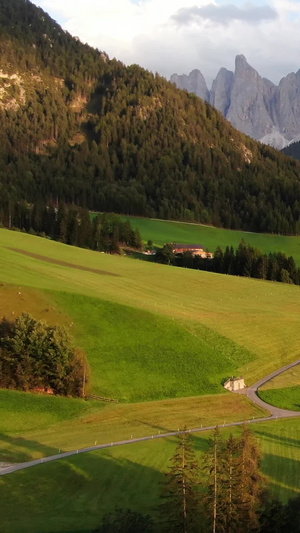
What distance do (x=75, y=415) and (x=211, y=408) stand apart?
15631 millimetres

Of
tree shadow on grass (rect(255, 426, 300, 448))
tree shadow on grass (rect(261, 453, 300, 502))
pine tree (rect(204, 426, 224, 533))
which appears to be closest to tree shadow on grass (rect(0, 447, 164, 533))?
pine tree (rect(204, 426, 224, 533))

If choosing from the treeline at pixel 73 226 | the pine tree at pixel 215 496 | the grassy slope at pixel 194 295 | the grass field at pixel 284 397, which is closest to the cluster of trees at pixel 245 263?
the grassy slope at pixel 194 295

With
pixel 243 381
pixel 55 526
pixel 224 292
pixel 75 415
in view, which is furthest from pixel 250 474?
pixel 224 292

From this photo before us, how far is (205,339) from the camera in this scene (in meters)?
84.8

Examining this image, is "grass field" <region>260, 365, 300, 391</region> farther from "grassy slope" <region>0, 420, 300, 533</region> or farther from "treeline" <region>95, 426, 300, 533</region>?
"treeline" <region>95, 426, 300, 533</region>

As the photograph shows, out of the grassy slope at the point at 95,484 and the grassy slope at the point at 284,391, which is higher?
the grassy slope at the point at 284,391

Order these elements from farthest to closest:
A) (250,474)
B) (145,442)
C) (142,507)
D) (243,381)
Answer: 1. (243,381)
2. (145,442)
3. (142,507)
4. (250,474)

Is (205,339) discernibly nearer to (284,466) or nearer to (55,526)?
→ (284,466)

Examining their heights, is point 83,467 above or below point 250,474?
below

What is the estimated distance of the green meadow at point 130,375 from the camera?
47.2m

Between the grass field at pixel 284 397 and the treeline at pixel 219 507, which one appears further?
the grass field at pixel 284 397

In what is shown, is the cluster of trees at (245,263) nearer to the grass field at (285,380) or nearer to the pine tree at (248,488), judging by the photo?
the grass field at (285,380)

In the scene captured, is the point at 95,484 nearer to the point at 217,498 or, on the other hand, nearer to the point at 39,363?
the point at 217,498

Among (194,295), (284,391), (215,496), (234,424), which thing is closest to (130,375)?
(234,424)
